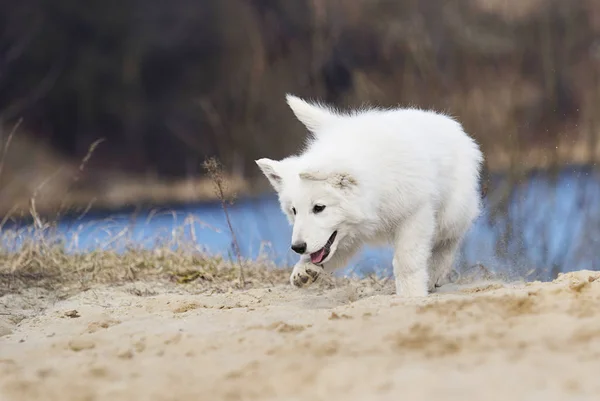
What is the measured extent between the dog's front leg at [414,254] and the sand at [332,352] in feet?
2.67

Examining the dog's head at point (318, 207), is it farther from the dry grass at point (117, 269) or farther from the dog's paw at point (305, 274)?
the dry grass at point (117, 269)

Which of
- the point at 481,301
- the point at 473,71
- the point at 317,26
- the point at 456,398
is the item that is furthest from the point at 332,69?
the point at 456,398

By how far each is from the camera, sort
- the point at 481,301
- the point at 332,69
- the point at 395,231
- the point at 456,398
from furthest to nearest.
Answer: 1. the point at 332,69
2. the point at 395,231
3. the point at 481,301
4. the point at 456,398

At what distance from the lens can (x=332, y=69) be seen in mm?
8070

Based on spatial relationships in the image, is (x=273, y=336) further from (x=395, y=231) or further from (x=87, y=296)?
(x=87, y=296)

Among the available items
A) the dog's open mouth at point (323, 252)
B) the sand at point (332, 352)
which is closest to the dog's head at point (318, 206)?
the dog's open mouth at point (323, 252)

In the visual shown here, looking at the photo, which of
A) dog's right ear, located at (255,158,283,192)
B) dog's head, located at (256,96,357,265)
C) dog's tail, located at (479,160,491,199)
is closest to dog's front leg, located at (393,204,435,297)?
dog's head, located at (256,96,357,265)

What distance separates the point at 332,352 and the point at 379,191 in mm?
2118

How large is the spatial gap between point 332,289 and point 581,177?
7.15ft

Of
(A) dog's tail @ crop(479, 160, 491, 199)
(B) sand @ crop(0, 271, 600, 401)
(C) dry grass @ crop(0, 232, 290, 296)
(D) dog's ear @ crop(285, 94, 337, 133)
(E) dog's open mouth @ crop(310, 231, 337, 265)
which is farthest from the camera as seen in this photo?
(A) dog's tail @ crop(479, 160, 491, 199)

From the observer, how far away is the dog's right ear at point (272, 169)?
5293 mm

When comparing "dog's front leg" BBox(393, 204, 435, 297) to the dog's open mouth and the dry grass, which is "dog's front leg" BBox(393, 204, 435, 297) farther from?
the dry grass

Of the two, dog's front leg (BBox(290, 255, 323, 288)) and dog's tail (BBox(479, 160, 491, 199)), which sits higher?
dog's tail (BBox(479, 160, 491, 199))

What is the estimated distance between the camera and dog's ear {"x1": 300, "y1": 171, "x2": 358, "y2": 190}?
195 inches
